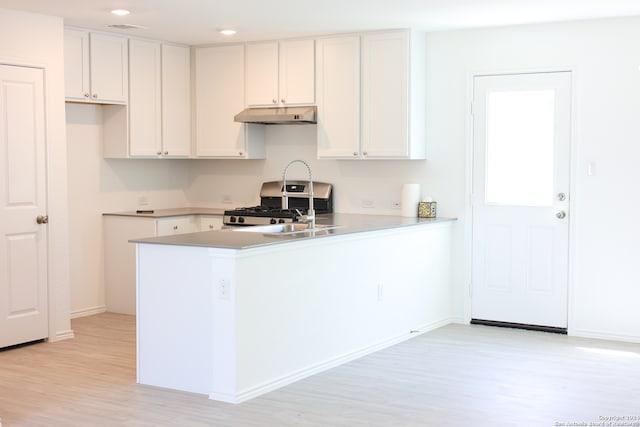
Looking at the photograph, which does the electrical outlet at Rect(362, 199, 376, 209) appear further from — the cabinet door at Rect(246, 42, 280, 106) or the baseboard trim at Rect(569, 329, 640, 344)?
the baseboard trim at Rect(569, 329, 640, 344)

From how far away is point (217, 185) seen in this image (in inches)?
301

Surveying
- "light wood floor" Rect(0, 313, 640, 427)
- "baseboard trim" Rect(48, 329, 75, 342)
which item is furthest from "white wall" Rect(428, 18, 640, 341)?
"baseboard trim" Rect(48, 329, 75, 342)

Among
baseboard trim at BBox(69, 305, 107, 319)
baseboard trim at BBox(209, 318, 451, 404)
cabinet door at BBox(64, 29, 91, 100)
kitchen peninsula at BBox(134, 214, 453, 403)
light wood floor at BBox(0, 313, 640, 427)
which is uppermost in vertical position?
cabinet door at BBox(64, 29, 91, 100)

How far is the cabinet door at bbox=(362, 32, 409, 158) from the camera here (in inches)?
247

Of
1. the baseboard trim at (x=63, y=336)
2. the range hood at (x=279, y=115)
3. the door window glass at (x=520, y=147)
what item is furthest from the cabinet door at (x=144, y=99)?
the door window glass at (x=520, y=147)

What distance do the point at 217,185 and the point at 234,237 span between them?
3001 mm

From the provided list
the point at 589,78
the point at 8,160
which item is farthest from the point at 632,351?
the point at 8,160

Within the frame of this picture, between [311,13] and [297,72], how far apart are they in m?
1.10

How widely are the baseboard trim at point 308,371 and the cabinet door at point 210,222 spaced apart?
206cm

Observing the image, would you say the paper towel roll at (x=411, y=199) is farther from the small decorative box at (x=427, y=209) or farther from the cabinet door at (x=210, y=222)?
the cabinet door at (x=210, y=222)

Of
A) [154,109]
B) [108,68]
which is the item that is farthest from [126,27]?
[154,109]

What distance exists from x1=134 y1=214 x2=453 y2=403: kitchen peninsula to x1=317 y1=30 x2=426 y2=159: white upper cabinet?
1161 millimetres

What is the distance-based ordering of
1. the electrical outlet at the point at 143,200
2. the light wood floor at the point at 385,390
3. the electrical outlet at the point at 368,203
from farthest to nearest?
the electrical outlet at the point at 143,200 < the electrical outlet at the point at 368,203 < the light wood floor at the point at 385,390

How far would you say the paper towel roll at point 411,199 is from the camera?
21.1ft
